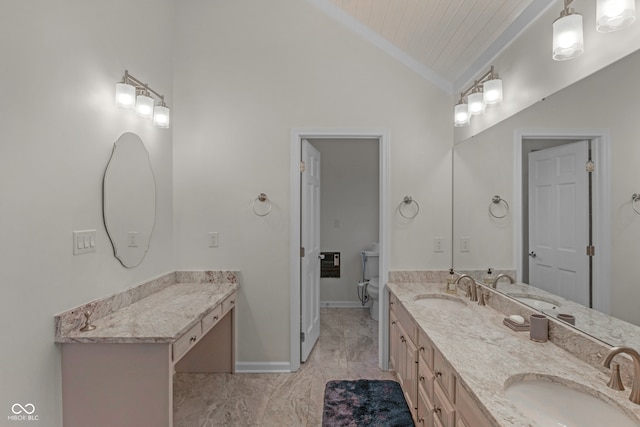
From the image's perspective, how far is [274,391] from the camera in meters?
2.51

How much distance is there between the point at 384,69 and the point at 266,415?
282 centimetres

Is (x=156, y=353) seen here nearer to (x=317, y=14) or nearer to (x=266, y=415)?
(x=266, y=415)

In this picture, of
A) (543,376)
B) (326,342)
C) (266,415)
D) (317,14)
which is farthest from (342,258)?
(543,376)

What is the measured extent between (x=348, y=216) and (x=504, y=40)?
9.68ft

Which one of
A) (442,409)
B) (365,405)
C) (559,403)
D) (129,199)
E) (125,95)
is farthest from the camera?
(365,405)

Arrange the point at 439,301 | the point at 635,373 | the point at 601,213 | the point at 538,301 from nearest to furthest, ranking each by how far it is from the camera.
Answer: the point at 635,373 < the point at 601,213 < the point at 538,301 < the point at 439,301

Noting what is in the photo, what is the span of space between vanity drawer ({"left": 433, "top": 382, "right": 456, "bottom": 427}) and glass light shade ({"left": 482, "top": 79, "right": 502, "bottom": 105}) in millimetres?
1758

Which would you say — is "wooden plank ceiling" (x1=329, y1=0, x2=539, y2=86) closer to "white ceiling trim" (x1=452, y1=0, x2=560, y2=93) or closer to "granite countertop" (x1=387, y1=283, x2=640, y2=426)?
"white ceiling trim" (x1=452, y1=0, x2=560, y2=93)

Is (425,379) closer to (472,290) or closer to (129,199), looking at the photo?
(472,290)

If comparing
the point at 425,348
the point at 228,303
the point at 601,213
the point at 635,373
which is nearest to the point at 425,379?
the point at 425,348

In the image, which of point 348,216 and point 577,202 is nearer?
point 577,202

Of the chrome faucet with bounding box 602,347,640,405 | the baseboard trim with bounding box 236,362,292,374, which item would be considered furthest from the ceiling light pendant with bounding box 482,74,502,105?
the baseboard trim with bounding box 236,362,292,374

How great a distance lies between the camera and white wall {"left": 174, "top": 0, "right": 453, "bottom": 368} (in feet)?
9.07

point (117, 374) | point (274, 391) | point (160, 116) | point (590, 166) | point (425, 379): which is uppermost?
point (160, 116)
